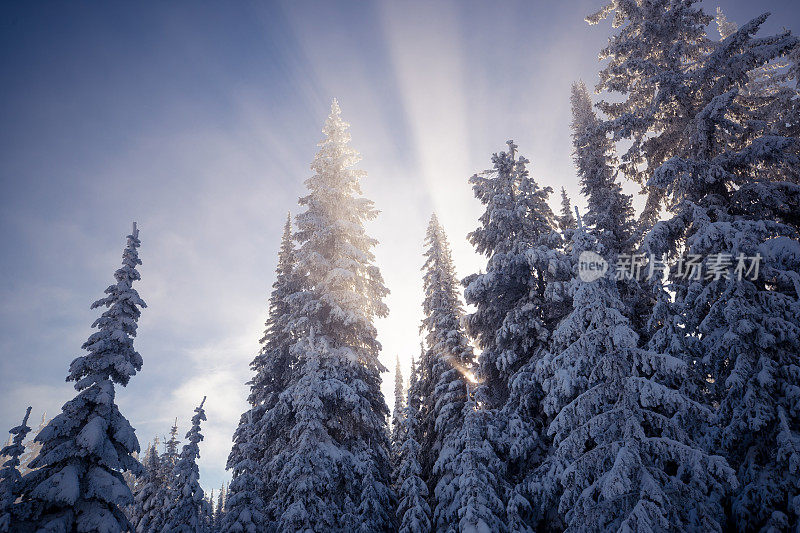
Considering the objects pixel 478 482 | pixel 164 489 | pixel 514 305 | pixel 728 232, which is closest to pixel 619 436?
pixel 478 482

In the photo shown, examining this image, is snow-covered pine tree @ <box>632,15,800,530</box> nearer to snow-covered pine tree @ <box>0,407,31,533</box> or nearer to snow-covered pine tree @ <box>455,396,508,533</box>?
snow-covered pine tree @ <box>455,396,508,533</box>

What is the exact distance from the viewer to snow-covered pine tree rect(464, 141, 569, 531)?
13.4m

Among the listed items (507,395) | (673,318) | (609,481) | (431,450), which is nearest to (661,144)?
(673,318)

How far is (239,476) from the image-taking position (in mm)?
17547

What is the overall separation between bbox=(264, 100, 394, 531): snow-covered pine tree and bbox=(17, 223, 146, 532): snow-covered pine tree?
5.20m

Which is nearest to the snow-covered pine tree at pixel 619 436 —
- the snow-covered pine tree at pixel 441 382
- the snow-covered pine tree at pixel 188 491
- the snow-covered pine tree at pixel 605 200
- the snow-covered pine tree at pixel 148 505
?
the snow-covered pine tree at pixel 441 382

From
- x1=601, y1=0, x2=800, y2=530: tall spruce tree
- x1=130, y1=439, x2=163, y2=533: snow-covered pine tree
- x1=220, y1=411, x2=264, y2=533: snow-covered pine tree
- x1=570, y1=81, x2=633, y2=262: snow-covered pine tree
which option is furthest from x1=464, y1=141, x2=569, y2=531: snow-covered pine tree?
x1=130, y1=439, x2=163, y2=533: snow-covered pine tree

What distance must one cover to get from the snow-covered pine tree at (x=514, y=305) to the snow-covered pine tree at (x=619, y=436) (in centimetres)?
240

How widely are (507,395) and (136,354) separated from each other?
15.0 metres

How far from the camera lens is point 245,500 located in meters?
16.7

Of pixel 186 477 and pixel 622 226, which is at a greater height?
pixel 622 226

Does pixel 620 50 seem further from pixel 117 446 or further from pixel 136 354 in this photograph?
pixel 117 446

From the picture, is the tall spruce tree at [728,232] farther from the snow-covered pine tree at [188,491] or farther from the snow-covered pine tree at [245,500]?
the snow-covered pine tree at [188,491]

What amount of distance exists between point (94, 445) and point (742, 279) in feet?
66.2
